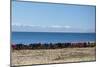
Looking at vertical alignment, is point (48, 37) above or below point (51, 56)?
above

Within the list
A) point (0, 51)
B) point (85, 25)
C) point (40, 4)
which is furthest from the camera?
point (85, 25)

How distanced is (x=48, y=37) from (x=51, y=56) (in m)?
0.24

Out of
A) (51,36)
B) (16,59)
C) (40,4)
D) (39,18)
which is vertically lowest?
(16,59)

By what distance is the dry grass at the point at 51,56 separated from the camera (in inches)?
91.8

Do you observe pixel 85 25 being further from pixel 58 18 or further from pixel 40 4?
pixel 40 4

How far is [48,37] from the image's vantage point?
96.2 inches

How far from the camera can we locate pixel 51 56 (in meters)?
2.47

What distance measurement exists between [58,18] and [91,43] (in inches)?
22.7

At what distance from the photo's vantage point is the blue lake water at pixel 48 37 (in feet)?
7.64

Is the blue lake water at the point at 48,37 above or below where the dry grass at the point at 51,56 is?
above

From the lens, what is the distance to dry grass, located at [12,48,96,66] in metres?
2.33

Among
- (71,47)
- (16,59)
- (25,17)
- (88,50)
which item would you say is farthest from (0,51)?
(88,50)

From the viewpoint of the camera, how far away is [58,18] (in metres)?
2.51

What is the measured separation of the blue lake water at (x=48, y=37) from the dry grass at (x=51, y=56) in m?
0.12
